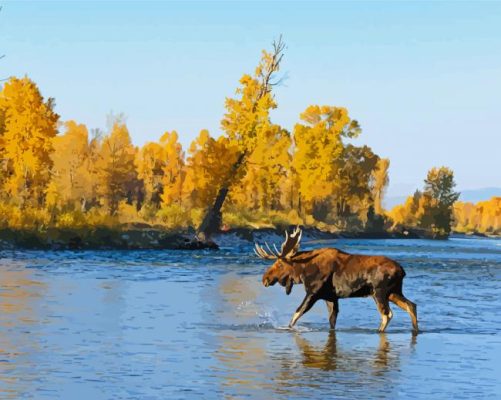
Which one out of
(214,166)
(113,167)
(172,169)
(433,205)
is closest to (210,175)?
(214,166)

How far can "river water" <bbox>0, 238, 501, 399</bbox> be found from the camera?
45.4ft

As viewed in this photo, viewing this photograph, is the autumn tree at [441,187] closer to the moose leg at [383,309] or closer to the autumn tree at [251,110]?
the autumn tree at [251,110]

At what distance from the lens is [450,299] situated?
1195 inches

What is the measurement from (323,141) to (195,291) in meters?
78.5

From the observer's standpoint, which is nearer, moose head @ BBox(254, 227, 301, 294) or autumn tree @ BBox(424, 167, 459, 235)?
moose head @ BBox(254, 227, 301, 294)

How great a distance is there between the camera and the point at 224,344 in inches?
719

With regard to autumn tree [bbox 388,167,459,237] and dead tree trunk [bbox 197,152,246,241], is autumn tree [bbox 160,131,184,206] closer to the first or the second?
autumn tree [bbox 388,167,459,237]

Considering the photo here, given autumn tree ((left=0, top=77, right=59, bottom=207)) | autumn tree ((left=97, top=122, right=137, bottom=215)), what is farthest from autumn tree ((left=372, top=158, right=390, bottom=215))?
autumn tree ((left=0, top=77, right=59, bottom=207))

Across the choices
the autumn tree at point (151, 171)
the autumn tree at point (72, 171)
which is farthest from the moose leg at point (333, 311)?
the autumn tree at point (151, 171)

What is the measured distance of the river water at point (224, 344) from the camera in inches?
545

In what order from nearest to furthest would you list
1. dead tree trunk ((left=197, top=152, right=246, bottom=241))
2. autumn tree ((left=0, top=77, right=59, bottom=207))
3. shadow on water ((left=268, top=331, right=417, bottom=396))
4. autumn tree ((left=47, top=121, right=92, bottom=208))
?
shadow on water ((left=268, top=331, right=417, bottom=396))
autumn tree ((left=0, top=77, right=59, bottom=207))
dead tree trunk ((left=197, top=152, right=246, bottom=241))
autumn tree ((left=47, top=121, right=92, bottom=208))

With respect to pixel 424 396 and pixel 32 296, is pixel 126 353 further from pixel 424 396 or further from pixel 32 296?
pixel 32 296

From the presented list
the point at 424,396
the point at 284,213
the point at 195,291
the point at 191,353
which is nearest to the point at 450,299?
the point at 195,291

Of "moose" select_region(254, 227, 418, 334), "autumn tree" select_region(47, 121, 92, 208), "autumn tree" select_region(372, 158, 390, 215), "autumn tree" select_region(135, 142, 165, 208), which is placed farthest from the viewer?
"autumn tree" select_region(372, 158, 390, 215)
